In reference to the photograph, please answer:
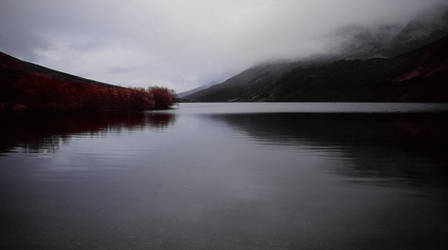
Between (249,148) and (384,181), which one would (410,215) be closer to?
(384,181)

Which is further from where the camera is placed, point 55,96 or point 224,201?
point 55,96

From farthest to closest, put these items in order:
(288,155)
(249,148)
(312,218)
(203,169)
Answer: (249,148)
(288,155)
(203,169)
(312,218)

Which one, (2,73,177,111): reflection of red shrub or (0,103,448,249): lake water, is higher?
(2,73,177,111): reflection of red shrub

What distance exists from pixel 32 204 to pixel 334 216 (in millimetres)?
12964

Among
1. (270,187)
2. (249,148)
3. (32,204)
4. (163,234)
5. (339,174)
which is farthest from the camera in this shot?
(249,148)

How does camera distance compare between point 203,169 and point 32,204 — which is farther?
point 203,169

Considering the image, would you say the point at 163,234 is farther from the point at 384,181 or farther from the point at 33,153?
the point at 33,153

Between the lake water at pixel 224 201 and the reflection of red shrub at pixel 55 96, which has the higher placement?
the reflection of red shrub at pixel 55 96

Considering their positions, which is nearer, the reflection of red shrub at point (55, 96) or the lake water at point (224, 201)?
the lake water at point (224, 201)

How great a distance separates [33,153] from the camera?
2650 centimetres

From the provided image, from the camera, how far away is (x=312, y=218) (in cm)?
1116

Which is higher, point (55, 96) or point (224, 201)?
point (55, 96)

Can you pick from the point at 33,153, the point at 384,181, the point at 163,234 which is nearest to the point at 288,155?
the point at 384,181

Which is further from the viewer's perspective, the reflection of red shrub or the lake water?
the reflection of red shrub
